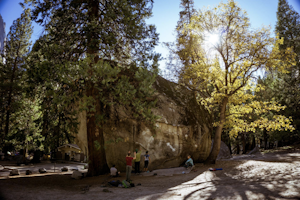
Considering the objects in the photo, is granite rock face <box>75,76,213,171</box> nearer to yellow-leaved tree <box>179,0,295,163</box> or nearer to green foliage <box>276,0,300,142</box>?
yellow-leaved tree <box>179,0,295,163</box>

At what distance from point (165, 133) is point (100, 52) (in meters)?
6.95

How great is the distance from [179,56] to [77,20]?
818cm

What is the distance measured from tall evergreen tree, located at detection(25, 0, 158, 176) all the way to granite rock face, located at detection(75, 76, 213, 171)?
171cm

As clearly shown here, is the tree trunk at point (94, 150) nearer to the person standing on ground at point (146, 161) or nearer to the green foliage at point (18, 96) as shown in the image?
the person standing on ground at point (146, 161)

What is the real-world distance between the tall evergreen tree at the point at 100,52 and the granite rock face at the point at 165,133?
1708 millimetres

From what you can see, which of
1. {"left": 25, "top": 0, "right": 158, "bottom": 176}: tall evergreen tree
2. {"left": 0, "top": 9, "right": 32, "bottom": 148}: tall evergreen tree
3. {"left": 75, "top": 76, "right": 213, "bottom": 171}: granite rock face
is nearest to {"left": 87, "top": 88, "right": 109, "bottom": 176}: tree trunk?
{"left": 25, "top": 0, "right": 158, "bottom": 176}: tall evergreen tree

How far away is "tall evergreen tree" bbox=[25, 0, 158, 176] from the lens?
27.1 feet

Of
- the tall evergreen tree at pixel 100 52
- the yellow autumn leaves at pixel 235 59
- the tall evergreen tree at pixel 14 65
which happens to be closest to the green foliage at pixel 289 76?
the yellow autumn leaves at pixel 235 59

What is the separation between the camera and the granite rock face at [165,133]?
12.9 m

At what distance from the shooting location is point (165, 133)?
14.4 metres

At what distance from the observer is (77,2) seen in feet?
32.8

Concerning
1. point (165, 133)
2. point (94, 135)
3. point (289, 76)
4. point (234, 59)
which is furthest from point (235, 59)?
point (289, 76)

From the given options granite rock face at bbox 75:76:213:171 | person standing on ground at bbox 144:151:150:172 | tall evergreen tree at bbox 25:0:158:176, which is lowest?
person standing on ground at bbox 144:151:150:172

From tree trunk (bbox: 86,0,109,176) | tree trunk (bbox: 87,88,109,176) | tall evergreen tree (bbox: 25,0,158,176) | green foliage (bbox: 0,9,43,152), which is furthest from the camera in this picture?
green foliage (bbox: 0,9,43,152)
